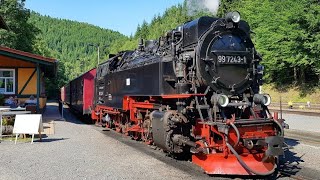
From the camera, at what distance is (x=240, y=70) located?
9.05m

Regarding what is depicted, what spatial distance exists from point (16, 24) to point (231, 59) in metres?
36.2

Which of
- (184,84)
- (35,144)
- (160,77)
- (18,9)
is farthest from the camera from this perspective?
(18,9)

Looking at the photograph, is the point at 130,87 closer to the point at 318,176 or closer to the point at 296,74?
the point at 318,176

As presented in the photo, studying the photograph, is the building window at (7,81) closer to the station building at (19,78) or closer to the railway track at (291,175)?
the station building at (19,78)

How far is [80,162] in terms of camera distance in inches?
358

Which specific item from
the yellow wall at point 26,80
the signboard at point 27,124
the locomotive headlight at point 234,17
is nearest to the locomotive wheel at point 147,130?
the locomotive headlight at point 234,17

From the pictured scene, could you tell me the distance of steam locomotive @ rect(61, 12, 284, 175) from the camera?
7.97 meters

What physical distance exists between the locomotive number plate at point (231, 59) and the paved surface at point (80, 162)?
2674mm

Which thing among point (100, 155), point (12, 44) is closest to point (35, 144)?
point (100, 155)

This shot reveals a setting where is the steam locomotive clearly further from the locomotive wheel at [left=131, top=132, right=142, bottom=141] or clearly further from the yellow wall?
the yellow wall

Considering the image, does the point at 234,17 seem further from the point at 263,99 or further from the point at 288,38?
the point at 288,38

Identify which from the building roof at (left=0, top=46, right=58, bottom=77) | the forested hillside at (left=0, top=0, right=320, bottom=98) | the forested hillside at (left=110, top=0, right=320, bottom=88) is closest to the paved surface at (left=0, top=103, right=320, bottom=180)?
the building roof at (left=0, top=46, right=58, bottom=77)

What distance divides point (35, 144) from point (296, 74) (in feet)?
115

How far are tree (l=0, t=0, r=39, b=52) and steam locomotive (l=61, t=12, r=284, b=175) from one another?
101ft
